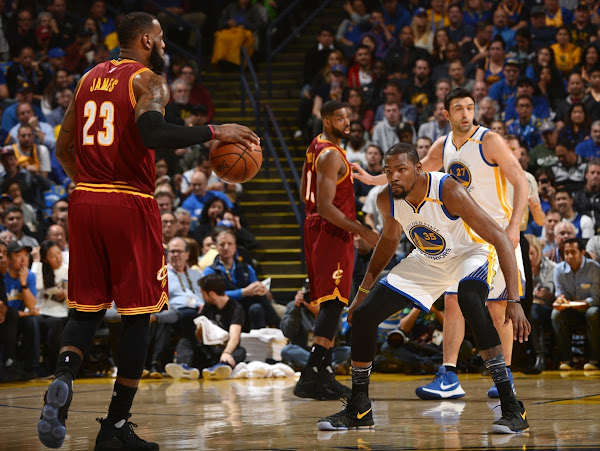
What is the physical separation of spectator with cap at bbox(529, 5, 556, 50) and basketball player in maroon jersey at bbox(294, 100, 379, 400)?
8.13m

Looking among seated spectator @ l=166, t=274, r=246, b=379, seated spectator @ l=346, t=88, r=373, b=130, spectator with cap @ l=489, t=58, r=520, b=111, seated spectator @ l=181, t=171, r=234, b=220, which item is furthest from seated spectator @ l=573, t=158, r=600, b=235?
seated spectator @ l=181, t=171, r=234, b=220

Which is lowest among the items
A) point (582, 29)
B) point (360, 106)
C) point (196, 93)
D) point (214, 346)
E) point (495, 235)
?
point (214, 346)

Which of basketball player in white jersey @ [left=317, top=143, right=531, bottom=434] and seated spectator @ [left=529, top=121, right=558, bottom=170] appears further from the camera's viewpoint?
seated spectator @ [left=529, top=121, right=558, bottom=170]

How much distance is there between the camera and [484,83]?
1394 centimetres

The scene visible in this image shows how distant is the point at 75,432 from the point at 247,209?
8.91 m

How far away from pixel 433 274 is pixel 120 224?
6.81 feet

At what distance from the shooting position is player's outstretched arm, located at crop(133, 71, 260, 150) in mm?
4723

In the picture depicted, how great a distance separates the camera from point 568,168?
12188mm

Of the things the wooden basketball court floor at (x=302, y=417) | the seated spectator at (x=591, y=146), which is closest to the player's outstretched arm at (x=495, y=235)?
the wooden basketball court floor at (x=302, y=417)

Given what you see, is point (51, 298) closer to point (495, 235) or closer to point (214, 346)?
point (214, 346)

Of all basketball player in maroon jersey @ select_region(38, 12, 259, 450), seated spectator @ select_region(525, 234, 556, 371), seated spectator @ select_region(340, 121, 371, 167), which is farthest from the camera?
seated spectator @ select_region(340, 121, 371, 167)

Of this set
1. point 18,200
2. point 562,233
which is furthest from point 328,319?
point 18,200

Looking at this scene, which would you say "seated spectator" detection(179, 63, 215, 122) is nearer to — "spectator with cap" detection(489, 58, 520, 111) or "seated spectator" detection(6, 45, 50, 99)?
"seated spectator" detection(6, 45, 50, 99)

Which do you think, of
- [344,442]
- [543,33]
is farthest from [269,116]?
[344,442]
